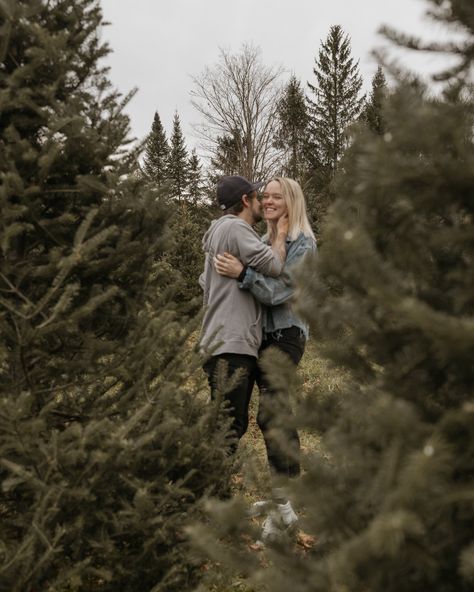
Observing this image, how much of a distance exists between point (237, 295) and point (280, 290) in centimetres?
30

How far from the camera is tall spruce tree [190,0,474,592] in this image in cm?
128

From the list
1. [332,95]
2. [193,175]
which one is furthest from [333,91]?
[193,175]

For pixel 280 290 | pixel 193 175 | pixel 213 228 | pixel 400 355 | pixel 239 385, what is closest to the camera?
pixel 400 355

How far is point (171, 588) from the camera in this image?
2.75 metres

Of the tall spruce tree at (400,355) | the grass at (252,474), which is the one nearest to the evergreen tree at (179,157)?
the grass at (252,474)

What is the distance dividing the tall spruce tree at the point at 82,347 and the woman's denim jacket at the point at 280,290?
2.93ft

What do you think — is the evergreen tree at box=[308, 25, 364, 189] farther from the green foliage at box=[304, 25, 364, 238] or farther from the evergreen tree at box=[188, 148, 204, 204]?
the evergreen tree at box=[188, 148, 204, 204]

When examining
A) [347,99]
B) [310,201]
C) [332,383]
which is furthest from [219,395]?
[347,99]

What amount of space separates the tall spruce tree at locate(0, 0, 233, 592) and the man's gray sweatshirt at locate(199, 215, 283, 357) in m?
0.80

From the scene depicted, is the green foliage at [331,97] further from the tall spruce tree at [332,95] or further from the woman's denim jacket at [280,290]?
the woman's denim jacket at [280,290]

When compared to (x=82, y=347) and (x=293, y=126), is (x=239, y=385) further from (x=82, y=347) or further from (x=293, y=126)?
(x=293, y=126)

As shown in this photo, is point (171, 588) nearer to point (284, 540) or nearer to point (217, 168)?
point (284, 540)

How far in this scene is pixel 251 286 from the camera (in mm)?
3816

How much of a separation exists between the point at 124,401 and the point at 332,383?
690 cm
